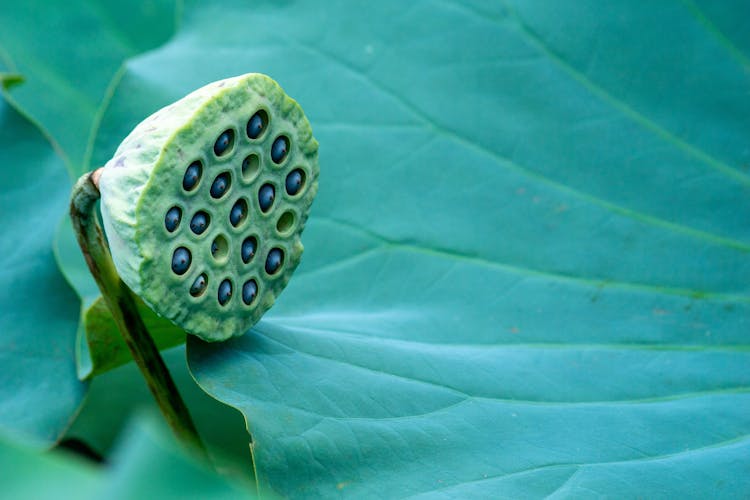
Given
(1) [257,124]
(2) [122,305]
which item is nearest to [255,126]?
(1) [257,124]

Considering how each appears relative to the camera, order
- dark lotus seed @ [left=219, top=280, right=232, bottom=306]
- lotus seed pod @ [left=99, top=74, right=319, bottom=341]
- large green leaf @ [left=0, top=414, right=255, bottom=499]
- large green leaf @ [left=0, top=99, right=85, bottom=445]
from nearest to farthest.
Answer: large green leaf @ [left=0, top=414, right=255, bottom=499], lotus seed pod @ [left=99, top=74, right=319, bottom=341], dark lotus seed @ [left=219, top=280, right=232, bottom=306], large green leaf @ [left=0, top=99, right=85, bottom=445]

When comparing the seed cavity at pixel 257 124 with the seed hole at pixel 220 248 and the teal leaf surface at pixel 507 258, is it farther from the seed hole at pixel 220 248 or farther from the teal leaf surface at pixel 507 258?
the teal leaf surface at pixel 507 258

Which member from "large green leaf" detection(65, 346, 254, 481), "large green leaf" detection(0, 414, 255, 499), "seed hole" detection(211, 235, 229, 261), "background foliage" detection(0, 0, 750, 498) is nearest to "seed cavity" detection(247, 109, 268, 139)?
"seed hole" detection(211, 235, 229, 261)

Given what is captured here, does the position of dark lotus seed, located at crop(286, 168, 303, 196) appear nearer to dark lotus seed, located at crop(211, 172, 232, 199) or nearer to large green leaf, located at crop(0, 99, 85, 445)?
dark lotus seed, located at crop(211, 172, 232, 199)

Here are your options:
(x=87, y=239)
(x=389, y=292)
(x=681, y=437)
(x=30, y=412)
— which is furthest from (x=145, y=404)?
(x=681, y=437)

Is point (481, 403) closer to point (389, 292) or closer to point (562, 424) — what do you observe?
point (562, 424)

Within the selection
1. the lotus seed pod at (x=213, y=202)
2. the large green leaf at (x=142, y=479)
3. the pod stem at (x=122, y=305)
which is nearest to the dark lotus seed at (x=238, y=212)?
the lotus seed pod at (x=213, y=202)
